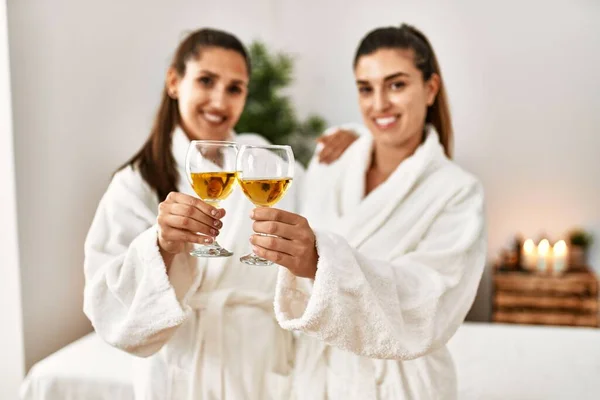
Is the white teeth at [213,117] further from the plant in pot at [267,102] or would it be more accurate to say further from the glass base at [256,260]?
the plant in pot at [267,102]

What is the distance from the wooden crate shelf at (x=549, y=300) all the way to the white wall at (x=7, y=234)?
8.17 feet

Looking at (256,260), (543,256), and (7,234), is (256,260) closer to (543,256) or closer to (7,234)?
(7,234)

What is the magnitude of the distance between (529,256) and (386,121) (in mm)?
2083

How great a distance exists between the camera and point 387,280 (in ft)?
3.75

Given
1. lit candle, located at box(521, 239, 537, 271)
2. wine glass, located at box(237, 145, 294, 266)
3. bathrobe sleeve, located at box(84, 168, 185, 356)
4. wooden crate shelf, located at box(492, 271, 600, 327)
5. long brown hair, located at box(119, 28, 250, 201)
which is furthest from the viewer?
lit candle, located at box(521, 239, 537, 271)

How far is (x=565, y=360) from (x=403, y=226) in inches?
36.1

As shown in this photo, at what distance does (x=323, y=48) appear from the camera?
12.1 feet

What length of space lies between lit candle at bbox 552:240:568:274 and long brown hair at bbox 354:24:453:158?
1909mm

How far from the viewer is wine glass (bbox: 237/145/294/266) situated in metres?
0.98

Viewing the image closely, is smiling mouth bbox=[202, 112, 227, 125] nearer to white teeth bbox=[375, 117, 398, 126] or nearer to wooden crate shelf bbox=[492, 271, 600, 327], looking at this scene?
white teeth bbox=[375, 117, 398, 126]

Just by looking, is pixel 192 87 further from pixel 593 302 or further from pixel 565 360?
pixel 593 302

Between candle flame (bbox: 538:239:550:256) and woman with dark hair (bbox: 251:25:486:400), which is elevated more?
woman with dark hair (bbox: 251:25:486:400)

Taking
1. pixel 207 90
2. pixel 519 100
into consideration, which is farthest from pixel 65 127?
pixel 519 100

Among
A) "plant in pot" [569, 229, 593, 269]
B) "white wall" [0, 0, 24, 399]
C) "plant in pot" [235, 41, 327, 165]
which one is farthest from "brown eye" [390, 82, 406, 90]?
"plant in pot" [569, 229, 593, 269]
